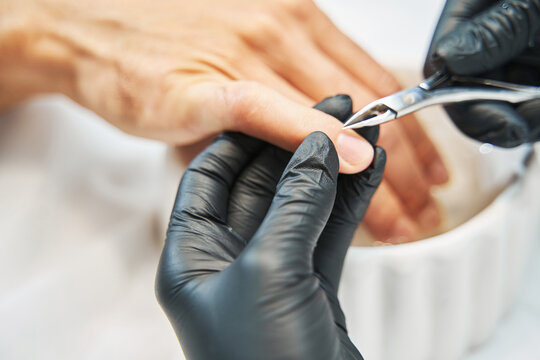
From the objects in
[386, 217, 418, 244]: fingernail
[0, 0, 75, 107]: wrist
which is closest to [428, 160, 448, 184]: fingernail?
[386, 217, 418, 244]: fingernail

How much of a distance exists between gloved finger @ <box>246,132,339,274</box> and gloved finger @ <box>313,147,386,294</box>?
0.06 metres

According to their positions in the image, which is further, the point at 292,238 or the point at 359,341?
the point at 359,341

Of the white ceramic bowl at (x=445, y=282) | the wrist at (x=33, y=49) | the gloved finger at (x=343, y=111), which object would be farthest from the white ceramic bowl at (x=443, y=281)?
the wrist at (x=33, y=49)

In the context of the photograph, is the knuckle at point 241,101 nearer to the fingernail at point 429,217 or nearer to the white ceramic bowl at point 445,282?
the white ceramic bowl at point 445,282

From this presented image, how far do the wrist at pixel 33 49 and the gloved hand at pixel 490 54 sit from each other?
48 cm

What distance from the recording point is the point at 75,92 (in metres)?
0.63

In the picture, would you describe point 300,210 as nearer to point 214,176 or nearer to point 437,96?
point 214,176

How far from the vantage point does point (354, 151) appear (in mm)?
384

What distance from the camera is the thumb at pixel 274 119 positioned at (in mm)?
385

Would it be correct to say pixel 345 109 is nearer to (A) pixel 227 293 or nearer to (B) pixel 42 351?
(A) pixel 227 293

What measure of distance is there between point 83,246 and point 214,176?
0.30 metres

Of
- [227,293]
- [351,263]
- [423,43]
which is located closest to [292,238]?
[227,293]

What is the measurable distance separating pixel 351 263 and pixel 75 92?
0.45m

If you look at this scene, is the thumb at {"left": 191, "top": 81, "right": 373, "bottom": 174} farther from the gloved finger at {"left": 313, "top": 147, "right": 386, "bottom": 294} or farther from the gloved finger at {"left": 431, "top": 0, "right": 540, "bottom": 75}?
the gloved finger at {"left": 431, "top": 0, "right": 540, "bottom": 75}
